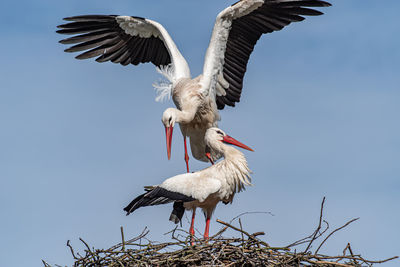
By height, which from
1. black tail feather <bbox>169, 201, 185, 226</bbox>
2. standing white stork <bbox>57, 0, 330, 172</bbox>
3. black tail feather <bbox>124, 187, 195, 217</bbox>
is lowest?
black tail feather <bbox>169, 201, 185, 226</bbox>

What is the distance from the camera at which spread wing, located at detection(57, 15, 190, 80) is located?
7.95m

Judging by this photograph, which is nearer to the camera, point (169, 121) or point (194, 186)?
point (194, 186)

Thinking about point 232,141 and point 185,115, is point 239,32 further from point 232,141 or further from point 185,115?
point 232,141

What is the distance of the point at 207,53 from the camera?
764cm

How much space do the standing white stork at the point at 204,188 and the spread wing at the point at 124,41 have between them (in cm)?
185

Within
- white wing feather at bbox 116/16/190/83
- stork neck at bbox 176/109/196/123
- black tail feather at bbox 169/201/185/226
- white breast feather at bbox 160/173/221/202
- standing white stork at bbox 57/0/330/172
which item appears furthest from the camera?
white wing feather at bbox 116/16/190/83

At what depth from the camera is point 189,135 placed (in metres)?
7.82

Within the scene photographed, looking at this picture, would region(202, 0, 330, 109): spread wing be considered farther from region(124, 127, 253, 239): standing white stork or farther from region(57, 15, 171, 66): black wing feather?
region(124, 127, 253, 239): standing white stork

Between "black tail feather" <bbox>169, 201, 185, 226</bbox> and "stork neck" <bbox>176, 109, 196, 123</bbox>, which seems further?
"stork neck" <bbox>176, 109, 196, 123</bbox>

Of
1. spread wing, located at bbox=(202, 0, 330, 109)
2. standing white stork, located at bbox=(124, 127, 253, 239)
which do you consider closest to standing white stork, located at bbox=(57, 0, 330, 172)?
spread wing, located at bbox=(202, 0, 330, 109)

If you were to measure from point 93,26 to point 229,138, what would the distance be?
234cm

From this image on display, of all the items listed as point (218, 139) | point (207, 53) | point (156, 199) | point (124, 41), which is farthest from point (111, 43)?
point (156, 199)

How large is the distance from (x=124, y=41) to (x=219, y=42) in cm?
123

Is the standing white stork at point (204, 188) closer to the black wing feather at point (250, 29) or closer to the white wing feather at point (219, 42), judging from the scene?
the white wing feather at point (219, 42)
